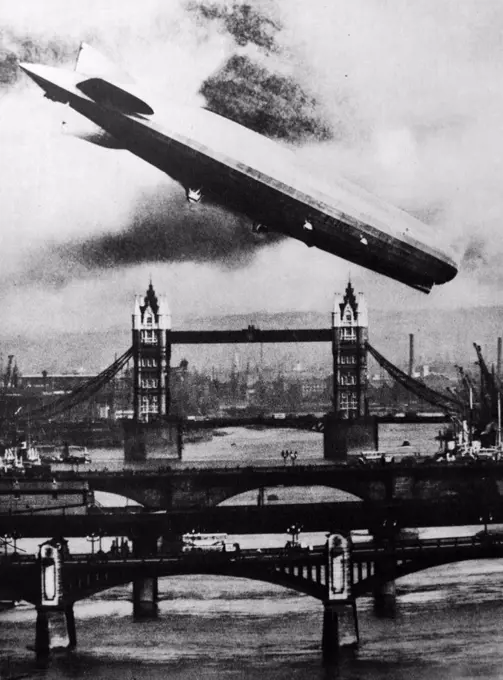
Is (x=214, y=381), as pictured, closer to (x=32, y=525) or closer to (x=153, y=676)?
(x=32, y=525)

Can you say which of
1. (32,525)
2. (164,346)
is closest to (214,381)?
(164,346)

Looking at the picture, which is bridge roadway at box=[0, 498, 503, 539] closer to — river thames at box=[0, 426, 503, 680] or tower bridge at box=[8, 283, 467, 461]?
river thames at box=[0, 426, 503, 680]

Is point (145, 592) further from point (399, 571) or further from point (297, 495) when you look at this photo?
point (297, 495)

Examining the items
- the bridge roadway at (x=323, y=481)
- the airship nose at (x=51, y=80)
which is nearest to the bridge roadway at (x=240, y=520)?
the bridge roadway at (x=323, y=481)

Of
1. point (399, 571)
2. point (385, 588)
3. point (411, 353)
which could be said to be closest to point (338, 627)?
point (399, 571)

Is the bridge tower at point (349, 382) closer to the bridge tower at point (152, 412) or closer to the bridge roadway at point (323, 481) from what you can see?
the bridge roadway at point (323, 481)
